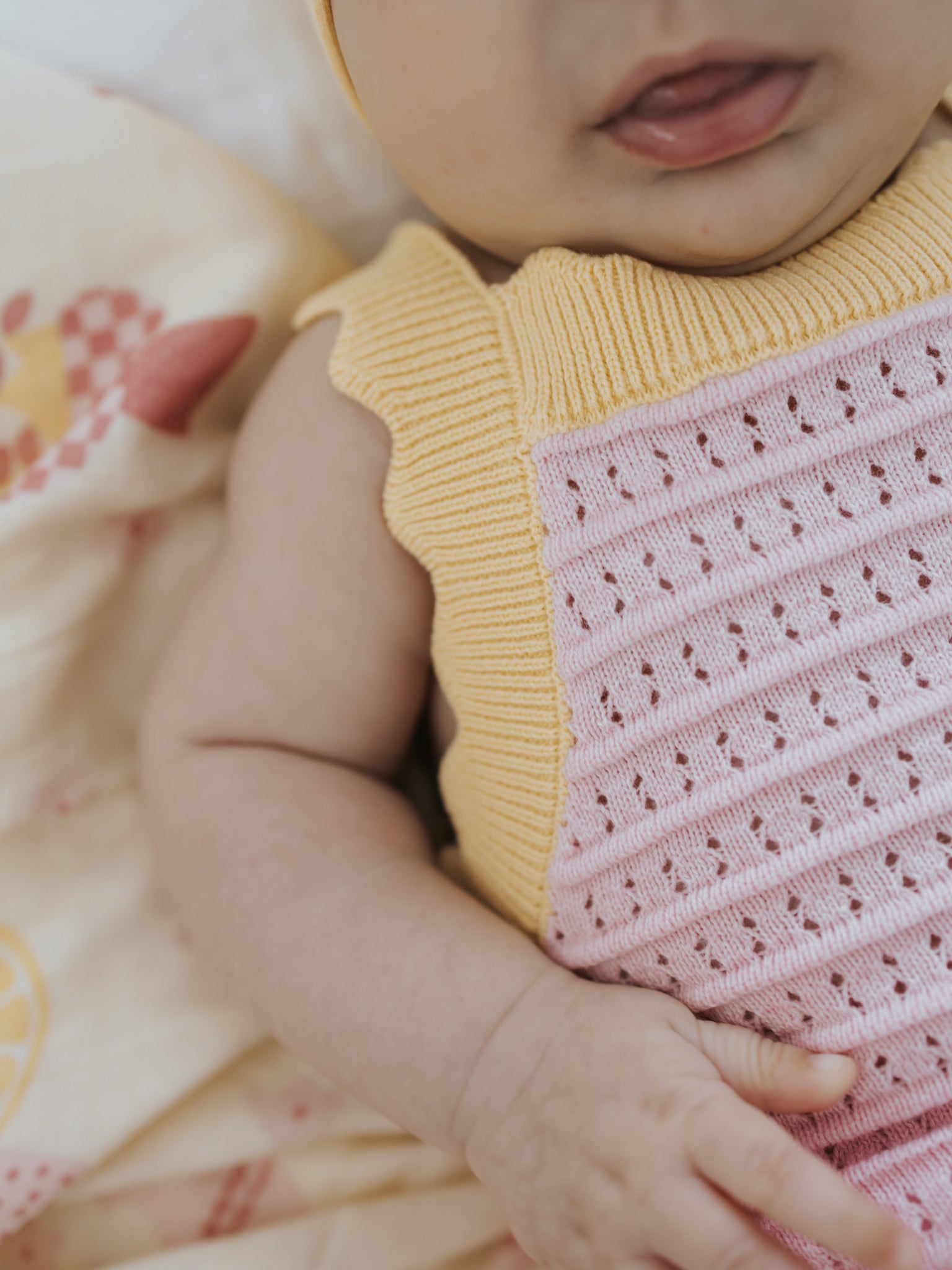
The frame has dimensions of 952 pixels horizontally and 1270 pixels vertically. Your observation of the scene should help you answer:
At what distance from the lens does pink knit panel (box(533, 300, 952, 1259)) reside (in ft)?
1.94

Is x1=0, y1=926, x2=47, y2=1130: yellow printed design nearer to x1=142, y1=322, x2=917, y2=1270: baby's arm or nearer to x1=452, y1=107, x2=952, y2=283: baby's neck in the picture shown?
x1=142, y1=322, x2=917, y2=1270: baby's arm

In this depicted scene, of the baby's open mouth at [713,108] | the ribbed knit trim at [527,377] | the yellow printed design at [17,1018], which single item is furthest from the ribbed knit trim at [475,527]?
the yellow printed design at [17,1018]

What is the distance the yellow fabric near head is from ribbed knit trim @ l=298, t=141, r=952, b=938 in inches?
4.3

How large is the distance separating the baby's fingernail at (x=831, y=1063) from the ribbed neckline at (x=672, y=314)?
35 cm

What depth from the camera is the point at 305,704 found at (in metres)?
0.73

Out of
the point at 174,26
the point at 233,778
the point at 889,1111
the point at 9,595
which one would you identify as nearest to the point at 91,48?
the point at 174,26

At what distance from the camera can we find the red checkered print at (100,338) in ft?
2.58

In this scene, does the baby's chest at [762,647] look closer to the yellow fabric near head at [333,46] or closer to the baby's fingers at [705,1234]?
the baby's fingers at [705,1234]

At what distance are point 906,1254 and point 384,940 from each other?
31 cm

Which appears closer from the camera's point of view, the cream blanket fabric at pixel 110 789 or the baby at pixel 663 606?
the baby at pixel 663 606

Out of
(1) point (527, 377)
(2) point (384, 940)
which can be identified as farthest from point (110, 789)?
(1) point (527, 377)

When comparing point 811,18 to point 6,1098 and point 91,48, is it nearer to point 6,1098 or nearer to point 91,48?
point 91,48

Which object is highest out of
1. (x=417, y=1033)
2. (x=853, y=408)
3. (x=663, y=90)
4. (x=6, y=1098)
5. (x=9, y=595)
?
(x=663, y=90)

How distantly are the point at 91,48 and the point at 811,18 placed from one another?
0.52 metres
